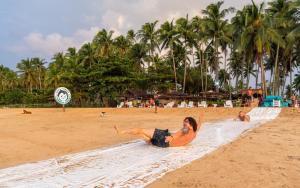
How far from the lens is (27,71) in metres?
85.1

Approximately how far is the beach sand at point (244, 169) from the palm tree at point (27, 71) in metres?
81.6

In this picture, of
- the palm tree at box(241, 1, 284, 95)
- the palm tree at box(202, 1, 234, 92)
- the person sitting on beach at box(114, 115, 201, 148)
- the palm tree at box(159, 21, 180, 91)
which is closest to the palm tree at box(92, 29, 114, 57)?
the palm tree at box(159, 21, 180, 91)

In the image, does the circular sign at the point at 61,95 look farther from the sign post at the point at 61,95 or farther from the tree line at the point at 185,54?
the tree line at the point at 185,54

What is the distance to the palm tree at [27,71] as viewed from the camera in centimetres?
8506

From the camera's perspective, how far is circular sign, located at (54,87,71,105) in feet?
116

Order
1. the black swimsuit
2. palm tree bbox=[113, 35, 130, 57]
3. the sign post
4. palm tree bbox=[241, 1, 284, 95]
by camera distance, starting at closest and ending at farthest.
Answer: the black swimsuit
the sign post
palm tree bbox=[241, 1, 284, 95]
palm tree bbox=[113, 35, 130, 57]

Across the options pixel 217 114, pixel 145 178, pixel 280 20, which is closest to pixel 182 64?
pixel 280 20

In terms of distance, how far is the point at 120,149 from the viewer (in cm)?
904

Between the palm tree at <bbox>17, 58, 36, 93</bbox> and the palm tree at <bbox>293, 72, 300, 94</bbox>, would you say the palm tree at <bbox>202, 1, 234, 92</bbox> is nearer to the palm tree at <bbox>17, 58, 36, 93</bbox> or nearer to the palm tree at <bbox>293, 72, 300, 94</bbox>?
the palm tree at <bbox>293, 72, 300, 94</bbox>

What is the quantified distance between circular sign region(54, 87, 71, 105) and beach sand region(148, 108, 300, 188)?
28.4 meters

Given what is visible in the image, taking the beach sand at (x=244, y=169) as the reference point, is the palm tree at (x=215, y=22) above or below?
above

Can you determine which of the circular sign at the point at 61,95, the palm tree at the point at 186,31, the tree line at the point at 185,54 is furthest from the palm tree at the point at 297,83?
the circular sign at the point at 61,95

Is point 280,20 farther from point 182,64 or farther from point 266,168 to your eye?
point 266,168

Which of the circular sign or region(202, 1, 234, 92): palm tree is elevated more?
region(202, 1, 234, 92): palm tree
